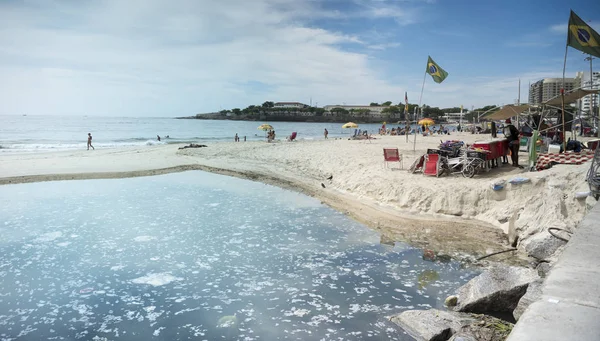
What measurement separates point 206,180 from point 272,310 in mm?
14195

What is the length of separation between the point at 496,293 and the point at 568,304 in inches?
90.9

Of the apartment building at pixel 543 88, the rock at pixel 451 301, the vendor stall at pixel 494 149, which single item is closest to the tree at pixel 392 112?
the apartment building at pixel 543 88

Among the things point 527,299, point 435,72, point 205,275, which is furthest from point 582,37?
point 205,275

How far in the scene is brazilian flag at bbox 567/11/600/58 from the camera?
37.2 feet

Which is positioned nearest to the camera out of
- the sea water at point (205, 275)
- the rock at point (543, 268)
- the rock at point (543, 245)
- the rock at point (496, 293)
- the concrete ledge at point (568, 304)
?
the concrete ledge at point (568, 304)

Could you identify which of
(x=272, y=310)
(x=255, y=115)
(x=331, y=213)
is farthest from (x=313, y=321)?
(x=255, y=115)

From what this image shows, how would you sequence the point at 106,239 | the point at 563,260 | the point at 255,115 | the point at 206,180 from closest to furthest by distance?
the point at 563,260 < the point at 106,239 < the point at 206,180 < the point at 255,115

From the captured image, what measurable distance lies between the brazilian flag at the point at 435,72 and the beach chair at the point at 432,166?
509 centimetres

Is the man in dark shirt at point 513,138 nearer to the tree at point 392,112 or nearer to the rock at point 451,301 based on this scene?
the rock at point 451,301

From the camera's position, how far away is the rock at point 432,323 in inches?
209

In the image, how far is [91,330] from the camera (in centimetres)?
616

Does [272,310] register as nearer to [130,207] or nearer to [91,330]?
[91,330]

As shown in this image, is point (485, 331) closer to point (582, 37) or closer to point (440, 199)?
point (440, 199)

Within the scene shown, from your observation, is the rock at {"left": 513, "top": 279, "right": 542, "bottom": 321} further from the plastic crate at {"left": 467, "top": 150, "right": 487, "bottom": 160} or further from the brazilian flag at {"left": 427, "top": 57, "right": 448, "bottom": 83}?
the brazilian flag at {"left": 427, "top": 57, "right": 448, "bottom": 83}
